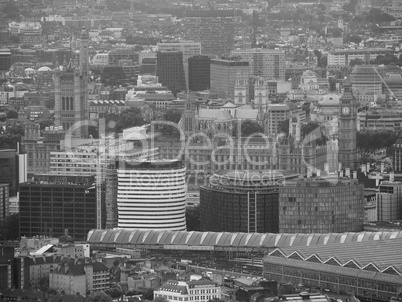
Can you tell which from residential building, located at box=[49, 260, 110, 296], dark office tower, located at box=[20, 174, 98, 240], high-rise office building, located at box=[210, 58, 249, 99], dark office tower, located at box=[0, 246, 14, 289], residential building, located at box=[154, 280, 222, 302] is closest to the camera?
residential building, located at box=[154, 280, 222, 302]

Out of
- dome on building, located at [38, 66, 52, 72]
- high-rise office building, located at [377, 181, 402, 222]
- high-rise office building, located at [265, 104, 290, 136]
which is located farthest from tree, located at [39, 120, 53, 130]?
dome on building, located at [38, 66, 52, 72]

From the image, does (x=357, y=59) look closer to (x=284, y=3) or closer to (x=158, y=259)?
(x=284, y=3)

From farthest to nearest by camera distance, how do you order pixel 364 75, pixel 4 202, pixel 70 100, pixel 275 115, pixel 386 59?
pixel 386 59 → pixel 364 75 → pixel 275 115 → pixel 70 100 → pixel 4 202

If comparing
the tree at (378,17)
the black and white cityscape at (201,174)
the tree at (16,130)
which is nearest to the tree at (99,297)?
the black and white cityscape at (201,174)

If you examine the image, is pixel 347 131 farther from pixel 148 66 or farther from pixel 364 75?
pixel 148 66

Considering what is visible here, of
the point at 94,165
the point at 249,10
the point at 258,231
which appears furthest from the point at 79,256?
the point at 249,10

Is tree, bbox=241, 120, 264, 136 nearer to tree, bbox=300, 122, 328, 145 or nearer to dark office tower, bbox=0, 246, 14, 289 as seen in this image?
tree, bbox=300, 122, 328, 145

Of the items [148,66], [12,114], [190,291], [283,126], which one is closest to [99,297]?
[190,291]
